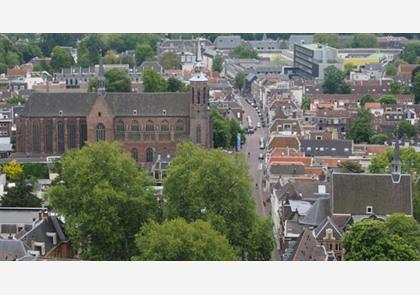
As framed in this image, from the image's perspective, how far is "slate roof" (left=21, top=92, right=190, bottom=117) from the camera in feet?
235

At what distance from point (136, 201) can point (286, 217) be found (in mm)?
9458

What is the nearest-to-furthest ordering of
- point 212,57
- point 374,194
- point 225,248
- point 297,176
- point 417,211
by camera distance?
point 225,248 → point 374,194 → point 417,211 → point 297,176 → point 212,57

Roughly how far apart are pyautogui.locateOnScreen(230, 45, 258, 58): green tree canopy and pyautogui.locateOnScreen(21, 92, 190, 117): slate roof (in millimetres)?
65881

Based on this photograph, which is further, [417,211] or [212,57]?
[212,57]

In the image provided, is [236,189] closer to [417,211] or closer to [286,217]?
[286,217]

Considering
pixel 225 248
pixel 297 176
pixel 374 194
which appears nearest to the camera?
pixel 225 248

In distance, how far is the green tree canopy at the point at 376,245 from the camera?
39.6 m

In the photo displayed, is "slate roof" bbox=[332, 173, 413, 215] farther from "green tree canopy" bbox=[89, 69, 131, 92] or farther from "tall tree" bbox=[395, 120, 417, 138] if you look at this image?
"green tree canopy" bbox=[89, 69, 131, 92]

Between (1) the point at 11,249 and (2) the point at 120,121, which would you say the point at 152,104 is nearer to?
(2) the point at 120,121

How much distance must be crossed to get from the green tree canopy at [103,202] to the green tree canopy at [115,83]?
4677 cm

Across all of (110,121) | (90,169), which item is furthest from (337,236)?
(110,121)

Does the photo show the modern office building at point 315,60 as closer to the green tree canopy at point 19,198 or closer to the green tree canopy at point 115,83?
the green tree canopy at point 115,83

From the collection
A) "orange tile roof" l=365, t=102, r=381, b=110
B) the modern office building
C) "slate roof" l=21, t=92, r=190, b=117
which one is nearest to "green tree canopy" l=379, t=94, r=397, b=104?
"orange tile roof" l=365, t=102, r=381, b=110

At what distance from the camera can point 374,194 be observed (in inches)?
1871
